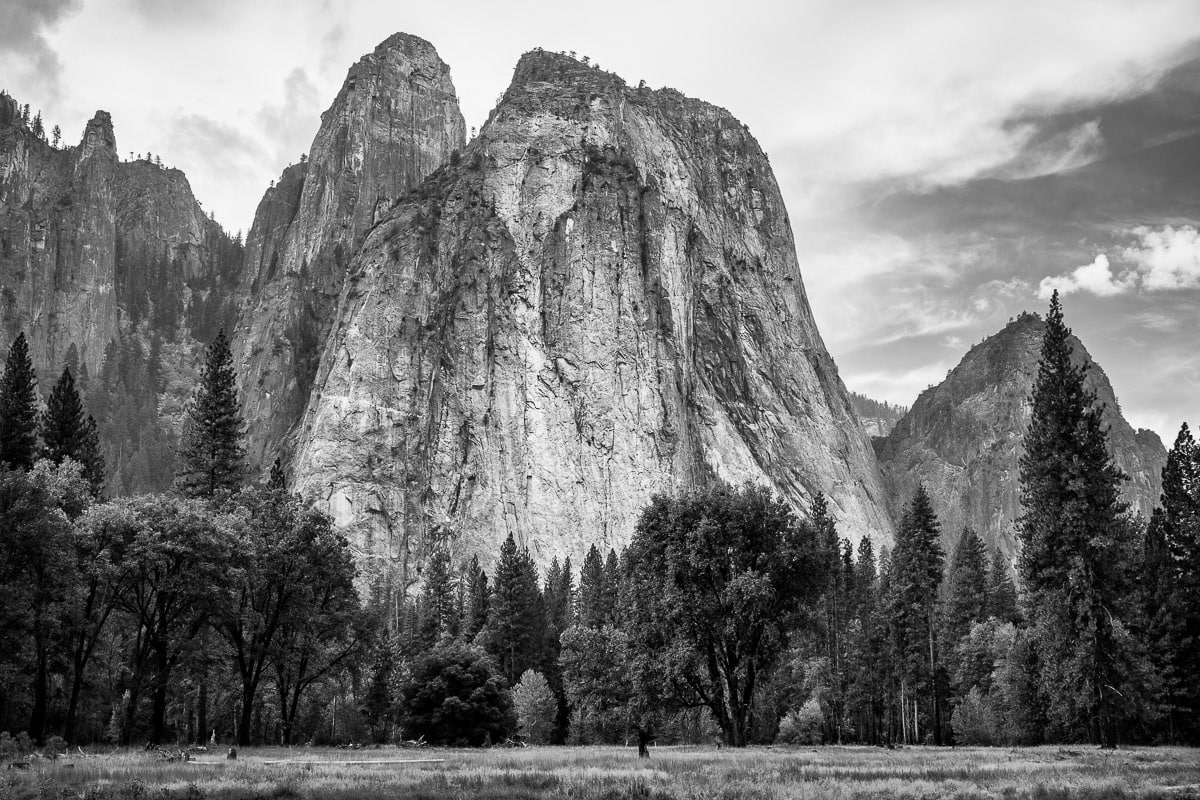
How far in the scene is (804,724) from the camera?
247 feet

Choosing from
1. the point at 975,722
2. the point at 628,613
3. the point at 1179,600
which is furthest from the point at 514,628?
the point at 1179,600

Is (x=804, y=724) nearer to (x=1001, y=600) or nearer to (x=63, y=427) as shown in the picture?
(x=1001, y=600)

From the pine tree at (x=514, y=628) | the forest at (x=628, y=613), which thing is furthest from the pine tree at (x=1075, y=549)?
the pine tree at (x=514, y=628)

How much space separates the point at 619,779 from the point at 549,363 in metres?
144

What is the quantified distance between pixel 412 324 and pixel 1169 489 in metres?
134

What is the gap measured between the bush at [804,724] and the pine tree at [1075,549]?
36618mm

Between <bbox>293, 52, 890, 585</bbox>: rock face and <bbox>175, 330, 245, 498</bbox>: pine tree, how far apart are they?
286ft

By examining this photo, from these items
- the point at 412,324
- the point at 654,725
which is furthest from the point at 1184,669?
the point at 412,324

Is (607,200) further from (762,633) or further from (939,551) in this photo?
(762,633)

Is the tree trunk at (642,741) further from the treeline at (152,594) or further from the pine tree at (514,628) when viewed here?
the pine tree at (514,628)

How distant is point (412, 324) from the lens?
168m

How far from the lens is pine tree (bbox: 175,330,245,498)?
197ft

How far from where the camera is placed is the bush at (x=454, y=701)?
56312 millimetres

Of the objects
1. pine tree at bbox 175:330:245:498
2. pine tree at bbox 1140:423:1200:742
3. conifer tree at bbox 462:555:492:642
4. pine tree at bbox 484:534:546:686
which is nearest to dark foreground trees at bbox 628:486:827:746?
pine tree at bbox 1140:423:1200:742
